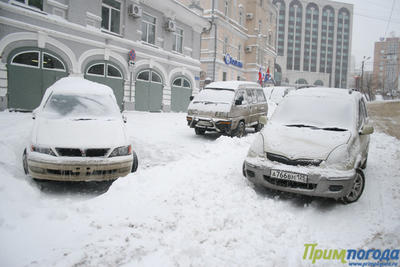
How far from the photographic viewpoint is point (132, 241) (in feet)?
11.3

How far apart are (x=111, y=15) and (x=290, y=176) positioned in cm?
1504

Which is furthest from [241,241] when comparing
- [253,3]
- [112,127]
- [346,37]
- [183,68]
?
[346,37]

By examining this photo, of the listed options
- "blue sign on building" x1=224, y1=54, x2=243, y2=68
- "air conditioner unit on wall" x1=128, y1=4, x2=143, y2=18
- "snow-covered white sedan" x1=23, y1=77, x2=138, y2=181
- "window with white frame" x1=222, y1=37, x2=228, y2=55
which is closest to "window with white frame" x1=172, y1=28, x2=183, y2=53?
"air conditioner unit on wall" x1=128, y1=4, x2=143, y2=18

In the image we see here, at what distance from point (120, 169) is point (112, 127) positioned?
35.1 inches

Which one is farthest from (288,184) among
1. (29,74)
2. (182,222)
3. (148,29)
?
(148,29)

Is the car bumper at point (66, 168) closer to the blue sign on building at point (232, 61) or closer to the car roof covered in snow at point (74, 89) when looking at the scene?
the car roof covered in snow at point (74, 89)

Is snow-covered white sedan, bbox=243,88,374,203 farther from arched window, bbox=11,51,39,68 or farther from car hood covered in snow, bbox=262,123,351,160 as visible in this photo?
arched window, bbox=11,51,39,68

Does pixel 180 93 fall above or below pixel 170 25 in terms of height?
below

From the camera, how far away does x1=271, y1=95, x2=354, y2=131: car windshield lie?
539 cm

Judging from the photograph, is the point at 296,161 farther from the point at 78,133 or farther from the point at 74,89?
the point at 74,89

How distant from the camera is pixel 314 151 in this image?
460 centimetres

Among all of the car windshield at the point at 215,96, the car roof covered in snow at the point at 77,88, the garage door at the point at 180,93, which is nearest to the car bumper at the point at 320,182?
the car roof covered in snow at the point at 77,88

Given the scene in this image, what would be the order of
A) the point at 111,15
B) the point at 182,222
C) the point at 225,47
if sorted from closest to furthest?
the point at 182,222 < the point at 111,15 < the point at 225,47

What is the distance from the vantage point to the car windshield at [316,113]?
5.39 metres
